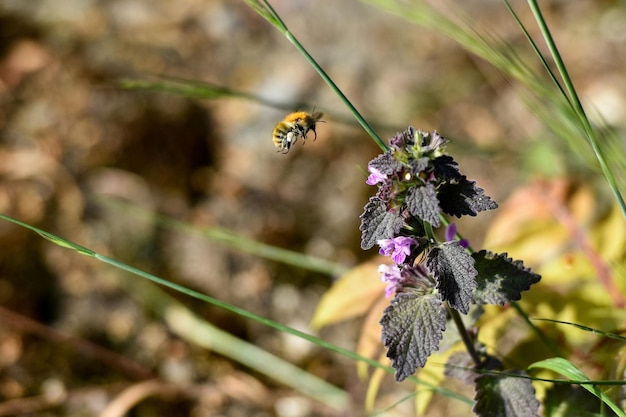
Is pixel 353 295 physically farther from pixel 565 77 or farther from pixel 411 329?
pixel 565 77

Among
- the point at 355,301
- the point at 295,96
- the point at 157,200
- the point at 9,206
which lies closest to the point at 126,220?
the point at 157,200

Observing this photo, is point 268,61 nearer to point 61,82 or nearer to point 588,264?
point 61,82

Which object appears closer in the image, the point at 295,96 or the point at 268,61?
the point at 295,96

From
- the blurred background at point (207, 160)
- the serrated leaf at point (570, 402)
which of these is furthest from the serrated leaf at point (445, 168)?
the blurred background at point (207, 160)

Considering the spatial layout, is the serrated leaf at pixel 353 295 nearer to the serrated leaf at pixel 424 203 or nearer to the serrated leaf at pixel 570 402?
the serrated leaf at pixel 570 402

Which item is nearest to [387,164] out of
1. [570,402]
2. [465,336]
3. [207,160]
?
Result: [465,336]

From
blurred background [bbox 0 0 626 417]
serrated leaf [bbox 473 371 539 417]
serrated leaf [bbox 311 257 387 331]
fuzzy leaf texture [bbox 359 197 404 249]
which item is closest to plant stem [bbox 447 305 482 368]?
serrated leaf [bbox 473 371 539 417]

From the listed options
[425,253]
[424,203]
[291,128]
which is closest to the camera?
[424,203]
